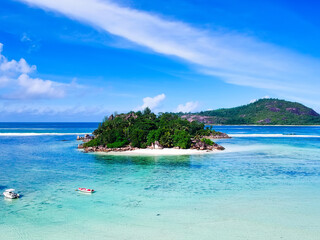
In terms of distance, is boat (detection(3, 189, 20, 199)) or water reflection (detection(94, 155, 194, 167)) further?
water reflection (detection(94, 155, 194, 167))

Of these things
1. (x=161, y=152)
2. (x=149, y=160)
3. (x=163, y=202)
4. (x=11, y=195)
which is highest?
(x=161, y=152)

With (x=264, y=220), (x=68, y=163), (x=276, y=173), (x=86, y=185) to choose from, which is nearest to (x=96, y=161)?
(x=68, y=163)

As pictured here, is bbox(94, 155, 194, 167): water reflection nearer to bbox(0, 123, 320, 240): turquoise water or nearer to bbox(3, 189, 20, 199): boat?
bbox(0, 123, 320, 240): turquoise water

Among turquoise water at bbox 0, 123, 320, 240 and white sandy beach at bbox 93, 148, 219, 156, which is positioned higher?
white sandy beach at bbox 93, 148, 219, 156

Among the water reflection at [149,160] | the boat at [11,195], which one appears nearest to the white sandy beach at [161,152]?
the water reflection at [149,160]

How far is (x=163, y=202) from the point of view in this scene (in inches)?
890

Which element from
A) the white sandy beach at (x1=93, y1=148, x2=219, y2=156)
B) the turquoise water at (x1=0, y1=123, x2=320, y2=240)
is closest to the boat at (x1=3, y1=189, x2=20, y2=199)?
the turquoise water at (x1=0, y1=123, x2=320, y2=240)

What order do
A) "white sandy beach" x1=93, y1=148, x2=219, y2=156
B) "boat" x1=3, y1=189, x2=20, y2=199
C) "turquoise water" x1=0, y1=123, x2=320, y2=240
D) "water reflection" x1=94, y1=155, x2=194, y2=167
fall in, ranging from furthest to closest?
"white sandy beach" x1=93, y1=148, x2=219, y2=156 < "water reflection" x1=94, y1=155, x2=194, y2=167 < "boat" x1=3, y1=189, x2=20, y2=199 < "turquoise water" x1=0, y1=123, x2=320, y2=240

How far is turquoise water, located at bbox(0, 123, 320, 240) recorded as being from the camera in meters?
16.9

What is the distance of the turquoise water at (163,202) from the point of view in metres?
16.9

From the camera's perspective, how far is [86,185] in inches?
1126

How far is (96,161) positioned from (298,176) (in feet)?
102

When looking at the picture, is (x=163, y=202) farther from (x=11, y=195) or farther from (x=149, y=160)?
(x=149, y=160)

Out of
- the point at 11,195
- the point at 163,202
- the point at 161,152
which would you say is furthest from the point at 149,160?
the point at 11,195
